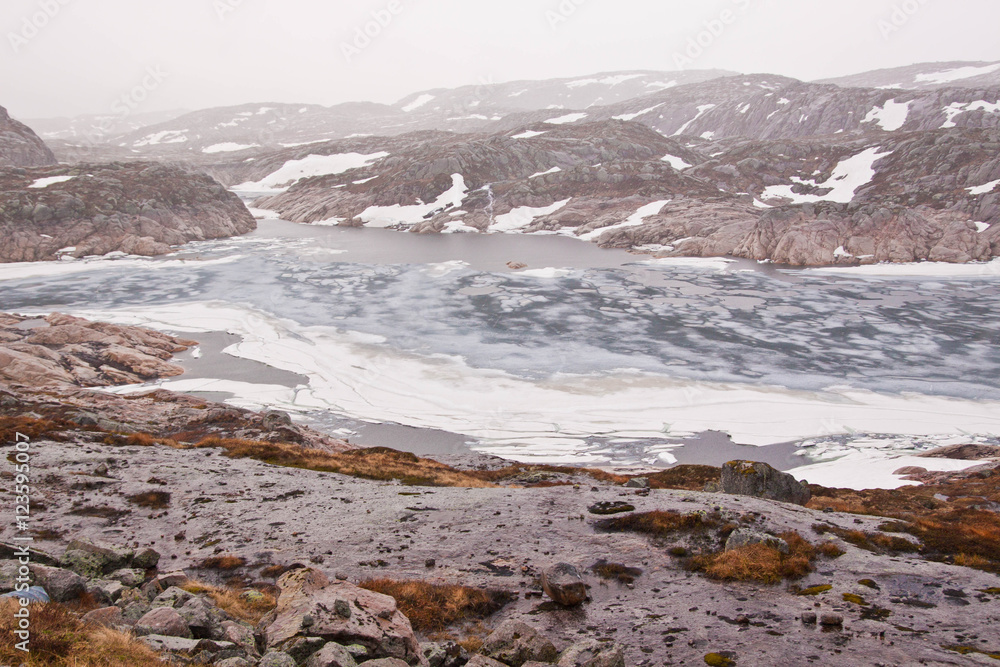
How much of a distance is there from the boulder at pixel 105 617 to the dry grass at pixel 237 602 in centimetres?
209

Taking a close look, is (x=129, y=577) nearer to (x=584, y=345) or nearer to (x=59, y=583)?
(x=59, y=583)

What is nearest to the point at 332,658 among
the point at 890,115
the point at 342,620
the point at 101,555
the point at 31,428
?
the point at 342,620

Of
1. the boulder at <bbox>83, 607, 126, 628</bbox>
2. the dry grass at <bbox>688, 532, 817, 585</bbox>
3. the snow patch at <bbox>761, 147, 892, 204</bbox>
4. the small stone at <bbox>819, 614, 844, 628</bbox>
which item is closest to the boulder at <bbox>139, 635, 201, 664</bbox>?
the boulder at <bbox>83, 607, 126, 628</bbox>

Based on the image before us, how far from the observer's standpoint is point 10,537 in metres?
13.9

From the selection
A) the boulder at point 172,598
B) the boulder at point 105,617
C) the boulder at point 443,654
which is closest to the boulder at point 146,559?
the boulder at point 172,598

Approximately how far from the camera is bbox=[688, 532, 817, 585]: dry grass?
1294 centimetres

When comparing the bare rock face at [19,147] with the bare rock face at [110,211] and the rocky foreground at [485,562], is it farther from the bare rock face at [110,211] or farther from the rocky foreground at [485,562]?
the rocky foreground at [485,562]

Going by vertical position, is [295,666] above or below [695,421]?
above

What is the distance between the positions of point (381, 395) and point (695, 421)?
20397 mm

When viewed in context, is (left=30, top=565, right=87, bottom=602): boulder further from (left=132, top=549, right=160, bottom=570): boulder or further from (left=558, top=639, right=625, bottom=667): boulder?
(left=558, top=639, right=625, bottom=667): boulder

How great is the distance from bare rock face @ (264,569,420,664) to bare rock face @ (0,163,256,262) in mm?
89808

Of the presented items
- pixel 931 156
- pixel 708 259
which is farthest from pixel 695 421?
pixel 931 156

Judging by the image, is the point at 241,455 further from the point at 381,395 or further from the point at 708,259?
the point at 708,259

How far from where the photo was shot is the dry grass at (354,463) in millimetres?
23203
